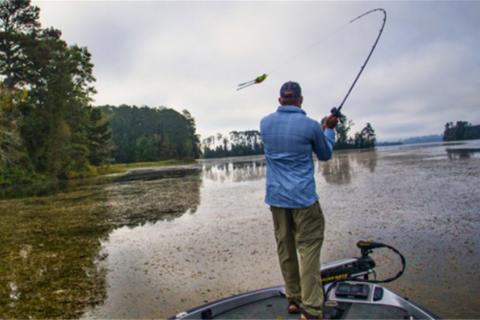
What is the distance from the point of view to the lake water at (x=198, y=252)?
466cm

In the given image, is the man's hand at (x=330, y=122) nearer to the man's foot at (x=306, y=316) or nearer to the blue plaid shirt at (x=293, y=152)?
the blue plaid shirt at (x=293, y=152)

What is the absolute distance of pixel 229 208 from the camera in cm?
1252

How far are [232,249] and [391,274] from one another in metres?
3.23

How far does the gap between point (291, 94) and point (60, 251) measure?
23.0 ft

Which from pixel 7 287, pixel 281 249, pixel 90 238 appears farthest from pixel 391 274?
pixel 90 238

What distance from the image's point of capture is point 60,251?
7.63m

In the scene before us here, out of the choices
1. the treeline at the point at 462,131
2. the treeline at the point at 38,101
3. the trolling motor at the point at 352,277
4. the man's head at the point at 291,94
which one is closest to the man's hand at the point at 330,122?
the man's head at the point at 291,94

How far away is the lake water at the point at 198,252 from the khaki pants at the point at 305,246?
6.45 ft

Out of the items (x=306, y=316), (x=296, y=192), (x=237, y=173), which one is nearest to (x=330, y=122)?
(x=296, y=192)

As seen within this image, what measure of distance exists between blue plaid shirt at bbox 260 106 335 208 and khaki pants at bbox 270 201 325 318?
4.6 inches

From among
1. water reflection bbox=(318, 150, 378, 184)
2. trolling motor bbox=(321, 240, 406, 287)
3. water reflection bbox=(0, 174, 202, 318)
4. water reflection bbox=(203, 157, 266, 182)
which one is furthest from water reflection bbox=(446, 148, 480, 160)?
trolling motor bbox=(321, 240, 406, 287)

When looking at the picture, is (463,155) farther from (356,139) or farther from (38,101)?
(356,139)

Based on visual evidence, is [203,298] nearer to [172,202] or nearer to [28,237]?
[28,237]

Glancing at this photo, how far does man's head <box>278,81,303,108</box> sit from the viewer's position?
3.25 metres
